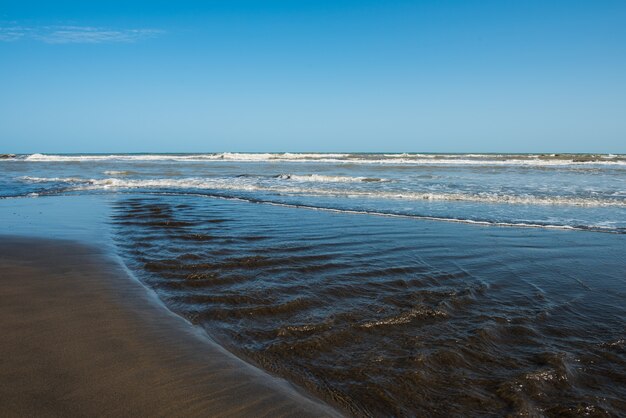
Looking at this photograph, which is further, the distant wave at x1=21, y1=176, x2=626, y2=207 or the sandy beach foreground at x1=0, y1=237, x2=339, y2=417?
the distant wave at x1=21, y1=176, x2=626, y2=207

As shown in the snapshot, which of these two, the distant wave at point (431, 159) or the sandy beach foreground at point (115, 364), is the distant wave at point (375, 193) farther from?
the distant wave at point (431, 159)

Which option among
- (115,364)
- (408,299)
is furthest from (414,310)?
(115,364)

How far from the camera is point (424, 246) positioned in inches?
274

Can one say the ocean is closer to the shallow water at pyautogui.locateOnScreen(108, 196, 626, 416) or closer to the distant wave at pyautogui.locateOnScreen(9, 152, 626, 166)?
the shallow water at pyautogui.locateOnScreen(108, 196, 626, 416)

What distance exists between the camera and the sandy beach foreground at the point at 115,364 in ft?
7.79

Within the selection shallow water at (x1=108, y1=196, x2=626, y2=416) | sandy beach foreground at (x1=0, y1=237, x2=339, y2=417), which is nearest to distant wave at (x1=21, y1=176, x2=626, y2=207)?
shallow water at (x1=108, y1=196, x2=626, y2=416)

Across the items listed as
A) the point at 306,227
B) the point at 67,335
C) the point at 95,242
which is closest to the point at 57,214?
the point at 95,242

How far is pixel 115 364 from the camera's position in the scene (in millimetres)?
2836

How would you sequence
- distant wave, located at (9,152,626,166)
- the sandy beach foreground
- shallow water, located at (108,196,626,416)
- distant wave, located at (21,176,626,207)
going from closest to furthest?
the sandy beach foreground < shallow water, located at (108,196,626,416) < distant wave, located at (21,176,626,207) < distant wave, located at (9,152,626,166)

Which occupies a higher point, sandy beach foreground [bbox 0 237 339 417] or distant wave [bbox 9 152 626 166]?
distant wave [bbox 9 152 626 166]

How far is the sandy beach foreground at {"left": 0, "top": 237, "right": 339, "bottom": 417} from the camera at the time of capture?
2373 millimetres

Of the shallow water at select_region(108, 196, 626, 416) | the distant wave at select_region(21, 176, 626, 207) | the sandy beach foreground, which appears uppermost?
the distant wave at select_region(21, 176, 626, 207)

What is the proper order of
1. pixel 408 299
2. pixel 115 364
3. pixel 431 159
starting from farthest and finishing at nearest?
pixel 431 159 → pixel 408 299 → pixel 115 364

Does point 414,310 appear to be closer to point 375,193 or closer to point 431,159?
point 375,193
